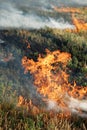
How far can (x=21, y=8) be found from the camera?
663 inches

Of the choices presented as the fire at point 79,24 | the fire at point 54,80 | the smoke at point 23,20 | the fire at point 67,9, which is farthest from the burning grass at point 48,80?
the fire at point 67,9

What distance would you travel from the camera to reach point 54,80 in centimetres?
1159

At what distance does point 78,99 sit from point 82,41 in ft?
12.7

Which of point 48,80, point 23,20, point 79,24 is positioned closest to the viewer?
point 48,80

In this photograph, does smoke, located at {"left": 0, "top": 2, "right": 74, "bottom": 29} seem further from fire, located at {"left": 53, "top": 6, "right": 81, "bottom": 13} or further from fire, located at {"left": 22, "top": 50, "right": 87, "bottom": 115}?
fire, located at {"left": 22, "top": 50, "right": 87, "bottom": 115}

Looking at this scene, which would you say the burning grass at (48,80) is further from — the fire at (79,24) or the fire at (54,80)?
the fire at (79,24)

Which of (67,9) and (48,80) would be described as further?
(67,9)

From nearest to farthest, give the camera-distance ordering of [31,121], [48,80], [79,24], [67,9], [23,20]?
[31,121] → [48,80] → [23,20] → [79,24] → [67,9]

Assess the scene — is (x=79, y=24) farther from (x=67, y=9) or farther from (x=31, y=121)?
(x=31, y=121)

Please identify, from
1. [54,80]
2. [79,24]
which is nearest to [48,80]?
[54,80]

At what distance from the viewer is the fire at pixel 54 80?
11.0m

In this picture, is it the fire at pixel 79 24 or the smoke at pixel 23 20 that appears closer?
the smoke at pixel 23 20

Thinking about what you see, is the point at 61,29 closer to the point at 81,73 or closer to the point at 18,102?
the point at 81,73

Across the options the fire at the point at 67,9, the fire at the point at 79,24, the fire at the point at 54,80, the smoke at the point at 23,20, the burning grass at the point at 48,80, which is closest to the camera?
the burning grass at the point at 48,80
